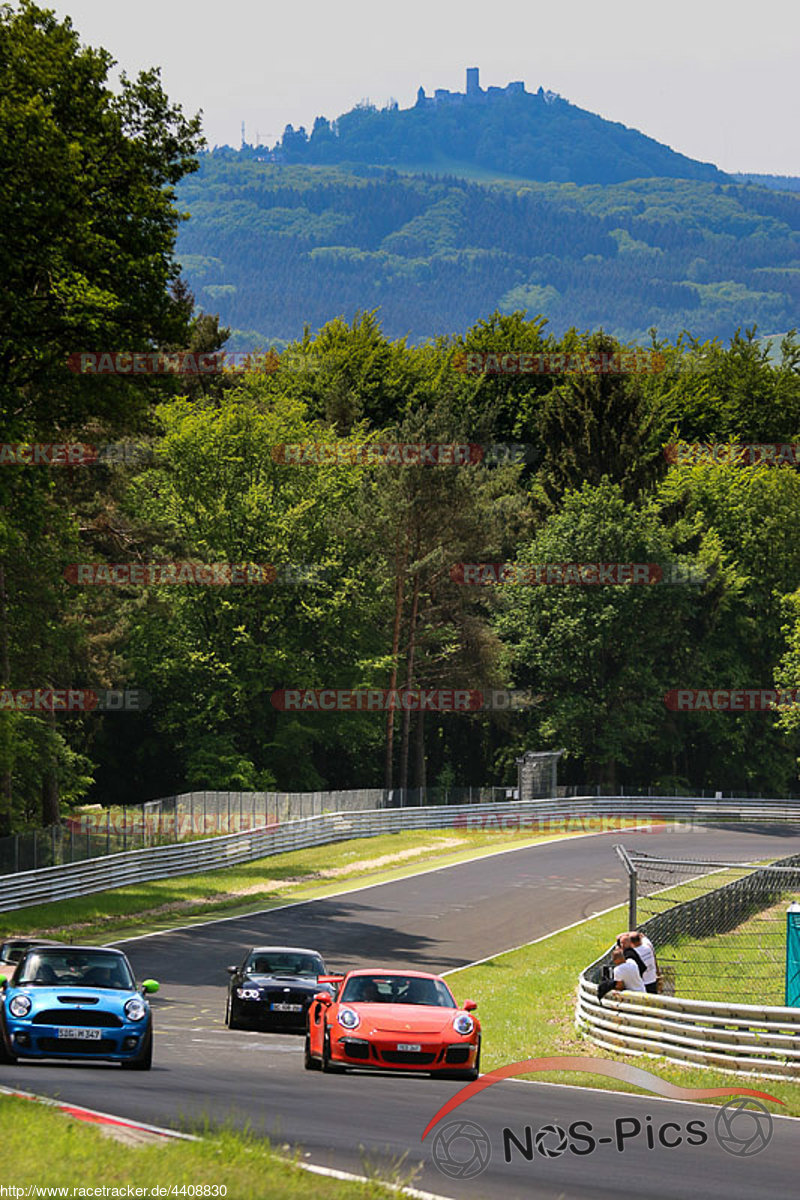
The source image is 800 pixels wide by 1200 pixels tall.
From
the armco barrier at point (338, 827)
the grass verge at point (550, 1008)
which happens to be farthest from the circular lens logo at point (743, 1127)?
the armco barrier at point (338, 827)

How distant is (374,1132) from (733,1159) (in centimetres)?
291

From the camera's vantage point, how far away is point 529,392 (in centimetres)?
9500

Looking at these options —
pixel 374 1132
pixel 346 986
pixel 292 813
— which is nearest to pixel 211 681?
pixel 292 813

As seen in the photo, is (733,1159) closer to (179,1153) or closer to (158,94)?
(179,1153)

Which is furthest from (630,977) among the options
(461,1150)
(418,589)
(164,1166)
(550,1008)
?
(418,589)

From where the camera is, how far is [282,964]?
23.6m

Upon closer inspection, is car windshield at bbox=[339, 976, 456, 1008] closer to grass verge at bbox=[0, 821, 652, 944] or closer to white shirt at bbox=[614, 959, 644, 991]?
white shirt at bbox=[614, 959, 644, 991]

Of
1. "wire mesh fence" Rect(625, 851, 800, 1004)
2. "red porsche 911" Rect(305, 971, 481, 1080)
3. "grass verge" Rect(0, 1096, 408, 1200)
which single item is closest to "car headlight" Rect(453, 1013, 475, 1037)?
"red porsche 911" Rect(305, 971, 481, 1080)

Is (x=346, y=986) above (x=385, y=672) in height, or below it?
below

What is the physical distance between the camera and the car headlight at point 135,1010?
17.0m

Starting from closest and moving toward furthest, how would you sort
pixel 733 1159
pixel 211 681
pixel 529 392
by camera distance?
1. pixel 733 1159
2. pixel 211 681
3. pixel 529 392

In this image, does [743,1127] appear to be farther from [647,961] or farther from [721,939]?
[721,939]

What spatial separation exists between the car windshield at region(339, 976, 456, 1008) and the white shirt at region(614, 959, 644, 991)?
4544mm

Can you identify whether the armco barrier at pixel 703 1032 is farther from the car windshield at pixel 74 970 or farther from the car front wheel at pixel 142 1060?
the car windshield at pixel 74 970
